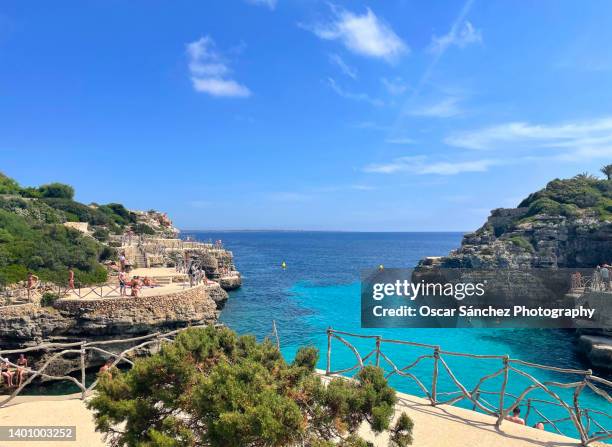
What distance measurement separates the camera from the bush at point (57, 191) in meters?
58.7

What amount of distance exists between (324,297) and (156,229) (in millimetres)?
36966

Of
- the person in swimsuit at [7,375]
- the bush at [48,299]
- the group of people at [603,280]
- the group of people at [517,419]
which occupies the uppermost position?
the group of people at [603,280]

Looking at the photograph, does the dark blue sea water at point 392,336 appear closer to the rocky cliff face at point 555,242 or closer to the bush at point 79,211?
the rocky cliff face at point 555,242

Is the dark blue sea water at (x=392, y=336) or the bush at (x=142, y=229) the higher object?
the bush at (x=142, y=229)

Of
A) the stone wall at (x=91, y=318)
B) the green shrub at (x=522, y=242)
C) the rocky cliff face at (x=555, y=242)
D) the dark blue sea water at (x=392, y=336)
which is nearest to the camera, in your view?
the dark blue sea water at (x=392, y=336)

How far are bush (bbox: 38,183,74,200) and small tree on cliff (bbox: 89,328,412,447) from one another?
6509 cm

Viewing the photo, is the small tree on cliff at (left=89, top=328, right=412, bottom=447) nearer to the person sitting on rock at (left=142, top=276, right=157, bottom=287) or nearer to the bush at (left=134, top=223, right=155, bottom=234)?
the person sitting on rock at (left=142, top=276, right=157, bottom=287)

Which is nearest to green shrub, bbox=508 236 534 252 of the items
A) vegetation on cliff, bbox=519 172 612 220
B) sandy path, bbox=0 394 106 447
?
vegetation on cliff, bbox=519 172 612 220

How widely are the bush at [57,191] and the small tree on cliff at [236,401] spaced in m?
65.1

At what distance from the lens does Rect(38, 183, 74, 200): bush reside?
58.7 meters

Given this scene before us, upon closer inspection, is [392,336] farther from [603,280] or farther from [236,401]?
[236,401]

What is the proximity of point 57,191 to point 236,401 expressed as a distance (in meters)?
67.9

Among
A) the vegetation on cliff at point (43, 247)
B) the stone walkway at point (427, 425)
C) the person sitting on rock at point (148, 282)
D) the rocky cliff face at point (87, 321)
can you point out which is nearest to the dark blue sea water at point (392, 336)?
the rocky cliff face at point (87, 321)

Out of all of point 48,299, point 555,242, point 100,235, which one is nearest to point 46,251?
point 48,299
